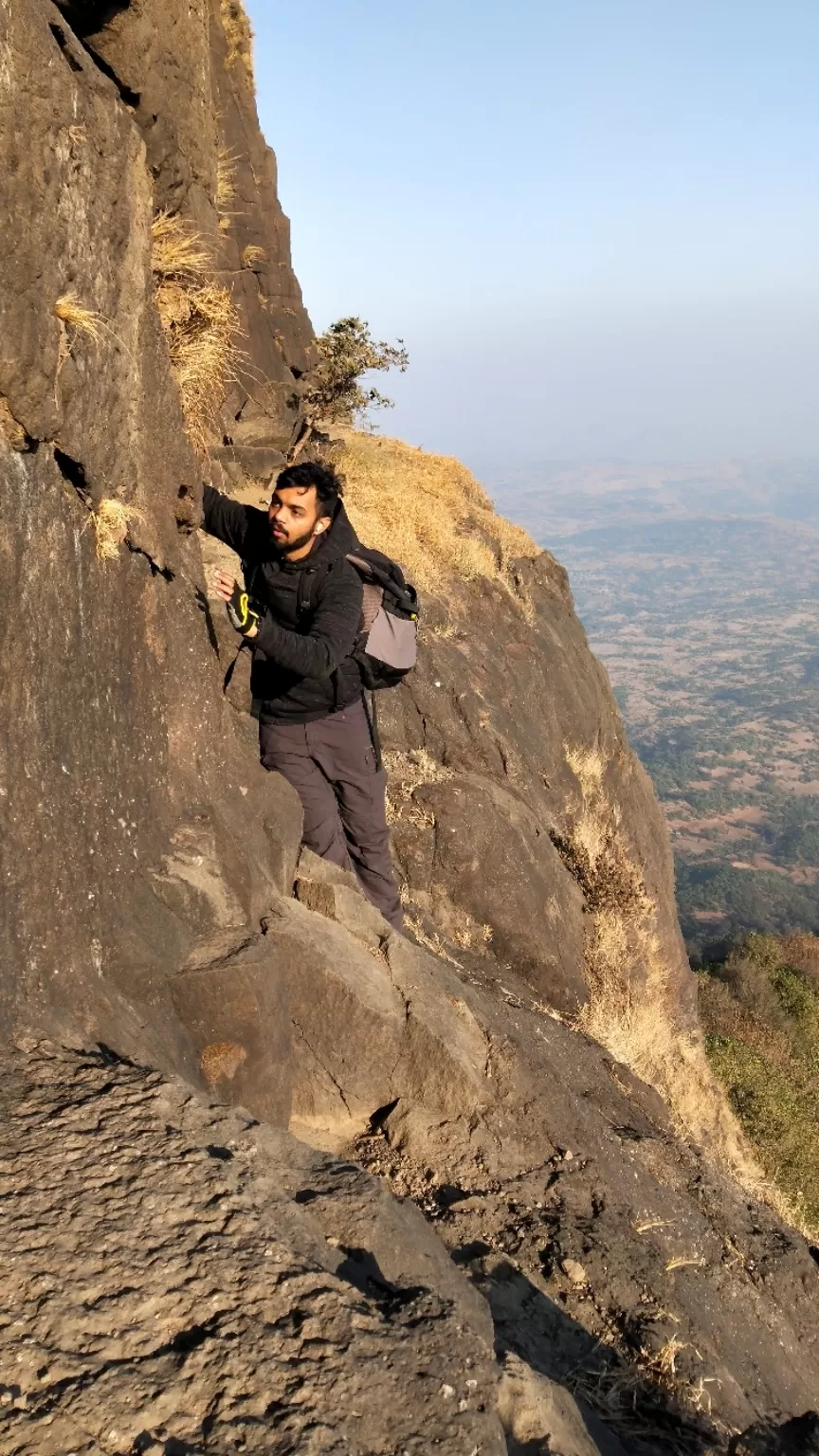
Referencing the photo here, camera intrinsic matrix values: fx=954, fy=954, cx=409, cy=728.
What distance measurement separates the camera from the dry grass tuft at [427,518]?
14500 mm

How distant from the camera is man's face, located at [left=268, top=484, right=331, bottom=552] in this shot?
16.6ft

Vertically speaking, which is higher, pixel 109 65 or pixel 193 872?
pixel 109 65

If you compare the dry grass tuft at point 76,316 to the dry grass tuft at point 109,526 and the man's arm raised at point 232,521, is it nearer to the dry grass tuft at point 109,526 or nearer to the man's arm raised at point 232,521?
the dry grass tuft at point 109,526

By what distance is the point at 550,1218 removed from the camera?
16.9 ft

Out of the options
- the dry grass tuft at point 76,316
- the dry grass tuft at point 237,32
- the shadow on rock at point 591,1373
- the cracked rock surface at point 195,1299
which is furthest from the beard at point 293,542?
the dry grass tuft at point 237,32

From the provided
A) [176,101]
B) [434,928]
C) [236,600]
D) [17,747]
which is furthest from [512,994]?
[176,101]

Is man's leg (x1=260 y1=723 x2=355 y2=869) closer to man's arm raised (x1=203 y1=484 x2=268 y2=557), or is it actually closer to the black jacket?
the black jacket

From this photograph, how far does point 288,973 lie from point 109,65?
473 centimetres

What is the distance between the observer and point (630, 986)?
468 inches

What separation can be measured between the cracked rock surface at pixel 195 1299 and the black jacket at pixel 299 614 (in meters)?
2.30

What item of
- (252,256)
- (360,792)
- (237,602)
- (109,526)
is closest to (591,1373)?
(360,792)

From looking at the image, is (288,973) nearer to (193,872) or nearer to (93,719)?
(193,872)

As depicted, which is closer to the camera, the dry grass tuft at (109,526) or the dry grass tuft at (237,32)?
the dry grass tuft at (109,526)

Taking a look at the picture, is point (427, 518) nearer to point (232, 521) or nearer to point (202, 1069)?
point (232, 521)
